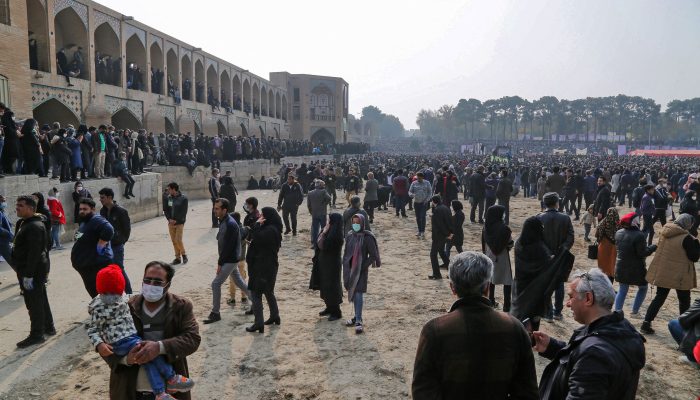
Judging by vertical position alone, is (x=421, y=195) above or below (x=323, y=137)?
below

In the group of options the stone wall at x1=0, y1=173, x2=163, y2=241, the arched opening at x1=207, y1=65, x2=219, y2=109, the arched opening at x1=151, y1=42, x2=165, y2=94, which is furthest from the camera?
A: the arched opening at x1=207, y1=65, x2=219, y2=109

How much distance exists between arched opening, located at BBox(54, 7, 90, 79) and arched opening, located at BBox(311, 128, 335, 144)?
33844 mm

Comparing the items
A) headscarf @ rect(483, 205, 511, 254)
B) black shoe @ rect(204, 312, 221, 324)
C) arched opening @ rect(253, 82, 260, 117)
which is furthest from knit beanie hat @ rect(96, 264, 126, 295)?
arched opening @ rect(253, 82, 260, 117)

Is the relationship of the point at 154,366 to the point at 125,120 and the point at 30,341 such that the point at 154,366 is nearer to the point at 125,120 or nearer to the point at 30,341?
the point at 30,341

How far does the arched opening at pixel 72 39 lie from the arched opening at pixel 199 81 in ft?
31.8

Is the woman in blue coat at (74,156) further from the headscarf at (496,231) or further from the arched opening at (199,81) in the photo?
the arched opening at (199,81)

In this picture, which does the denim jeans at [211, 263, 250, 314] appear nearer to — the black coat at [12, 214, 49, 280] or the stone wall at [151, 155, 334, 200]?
the black coat at [12, 214, 49, 280]

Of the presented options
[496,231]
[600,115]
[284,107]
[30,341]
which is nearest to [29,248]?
[30,341]

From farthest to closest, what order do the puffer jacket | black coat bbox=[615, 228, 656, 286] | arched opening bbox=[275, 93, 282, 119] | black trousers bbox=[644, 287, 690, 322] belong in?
arched opening bbox=[275, 93, 282, 119], black coat bbox=[615, 228, 656, 286], black trousers bbox=[644, 287, 690, 322], the puffer jacket

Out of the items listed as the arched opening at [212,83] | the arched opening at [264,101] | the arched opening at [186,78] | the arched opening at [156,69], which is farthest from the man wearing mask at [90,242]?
the arched opening at [264,101]

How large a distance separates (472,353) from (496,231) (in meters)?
3.78

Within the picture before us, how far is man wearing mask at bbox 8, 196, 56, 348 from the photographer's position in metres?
4.71

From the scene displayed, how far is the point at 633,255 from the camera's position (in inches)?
215

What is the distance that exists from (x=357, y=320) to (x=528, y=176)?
18.1 meters
